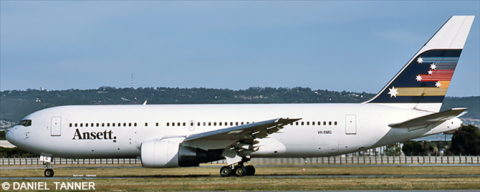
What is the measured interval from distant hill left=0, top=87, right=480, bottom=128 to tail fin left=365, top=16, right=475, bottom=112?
123984 millimetres

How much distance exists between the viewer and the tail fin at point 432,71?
23469 mm

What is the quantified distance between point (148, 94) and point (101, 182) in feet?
499

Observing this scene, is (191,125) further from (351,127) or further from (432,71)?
(432,71)

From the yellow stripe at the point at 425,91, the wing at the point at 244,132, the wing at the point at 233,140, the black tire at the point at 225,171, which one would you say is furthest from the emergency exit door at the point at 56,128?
the yellow stripe at the point at 425,91

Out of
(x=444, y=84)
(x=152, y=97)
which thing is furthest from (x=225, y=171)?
(x=152, y=97)

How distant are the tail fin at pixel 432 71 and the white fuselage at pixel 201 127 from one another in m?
0.79

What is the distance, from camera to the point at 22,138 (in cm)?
2384

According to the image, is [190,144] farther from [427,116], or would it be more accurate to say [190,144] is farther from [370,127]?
[427,116]

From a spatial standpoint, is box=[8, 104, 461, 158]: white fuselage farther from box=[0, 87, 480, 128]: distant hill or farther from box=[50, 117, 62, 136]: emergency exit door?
box=[0, 87, 480, 128]: distant hill

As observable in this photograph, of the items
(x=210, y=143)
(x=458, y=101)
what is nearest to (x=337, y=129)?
(x=210, y=143)

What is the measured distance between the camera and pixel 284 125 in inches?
847

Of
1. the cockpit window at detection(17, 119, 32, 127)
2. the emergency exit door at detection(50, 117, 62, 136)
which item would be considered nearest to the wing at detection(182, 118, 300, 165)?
the emergency exit door at detection(50, 117, 62, 136)

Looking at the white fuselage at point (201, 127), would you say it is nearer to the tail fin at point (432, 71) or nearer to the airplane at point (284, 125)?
the airplane at point (284, 125)

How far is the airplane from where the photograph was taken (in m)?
22.6
